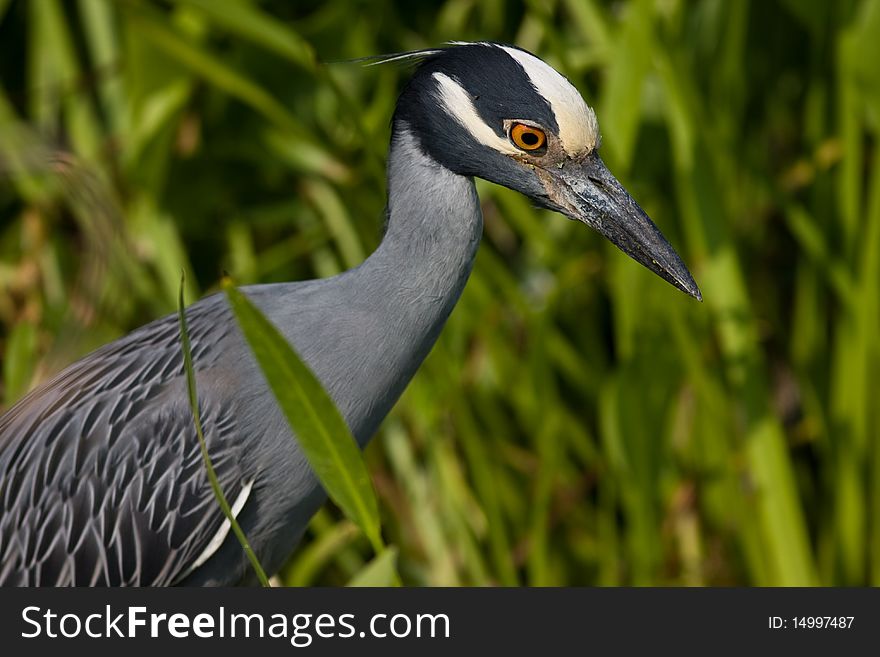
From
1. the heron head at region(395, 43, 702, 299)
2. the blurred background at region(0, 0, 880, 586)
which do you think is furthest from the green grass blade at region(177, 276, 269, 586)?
the blurred background at region(0, 0, 880, 586)

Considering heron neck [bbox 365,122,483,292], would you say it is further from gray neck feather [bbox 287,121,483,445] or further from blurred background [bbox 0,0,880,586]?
blurred background [bbox 0,0,880,586]

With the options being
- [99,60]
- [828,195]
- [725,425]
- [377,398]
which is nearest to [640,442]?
[725,425]

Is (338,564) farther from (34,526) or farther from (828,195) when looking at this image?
(828,195)

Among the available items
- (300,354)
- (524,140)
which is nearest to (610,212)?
(524,140)

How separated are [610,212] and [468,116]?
0.27m

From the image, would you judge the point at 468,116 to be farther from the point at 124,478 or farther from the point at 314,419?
the point at 124,478

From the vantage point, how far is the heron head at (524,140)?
1.83 m

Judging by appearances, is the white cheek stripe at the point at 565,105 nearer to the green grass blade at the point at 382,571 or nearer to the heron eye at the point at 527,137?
the heron eye at the point at 527,137

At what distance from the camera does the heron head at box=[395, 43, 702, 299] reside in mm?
1827

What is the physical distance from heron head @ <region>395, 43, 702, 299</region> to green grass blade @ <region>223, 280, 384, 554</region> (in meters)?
0.56

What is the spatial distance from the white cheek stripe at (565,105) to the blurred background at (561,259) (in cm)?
40

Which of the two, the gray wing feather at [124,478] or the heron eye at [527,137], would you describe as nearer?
the heron eye at [527,137]

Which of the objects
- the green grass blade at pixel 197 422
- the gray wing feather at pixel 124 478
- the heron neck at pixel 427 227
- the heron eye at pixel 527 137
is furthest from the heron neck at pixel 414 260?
the green grass blade at pixel 197 422

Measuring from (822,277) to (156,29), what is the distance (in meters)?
1.65
